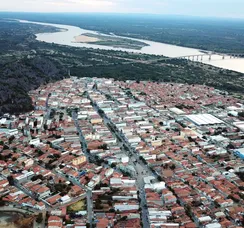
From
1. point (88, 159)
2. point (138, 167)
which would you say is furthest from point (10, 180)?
point (138, 167)

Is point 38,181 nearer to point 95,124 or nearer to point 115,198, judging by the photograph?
point 115,198

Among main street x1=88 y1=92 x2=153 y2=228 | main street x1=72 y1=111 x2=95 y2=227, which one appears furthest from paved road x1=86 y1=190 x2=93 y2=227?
main street x1=88 y1=92 x2=153 y2=228

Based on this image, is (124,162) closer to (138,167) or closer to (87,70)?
(138,167)

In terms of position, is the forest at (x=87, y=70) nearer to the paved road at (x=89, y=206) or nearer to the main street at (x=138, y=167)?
the main street at (x=138, y=167)

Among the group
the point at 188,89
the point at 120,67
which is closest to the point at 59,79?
the point at 120,67

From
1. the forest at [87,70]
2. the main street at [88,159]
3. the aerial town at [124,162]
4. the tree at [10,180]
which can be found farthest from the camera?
the forest at [87,70]

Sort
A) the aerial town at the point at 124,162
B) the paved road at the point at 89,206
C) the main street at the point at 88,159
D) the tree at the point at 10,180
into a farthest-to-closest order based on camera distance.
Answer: the tree at the point at 10,180, the aerial town at the point at 124,162, the main street at the point at 88,159, the paved road at the point at 89,206

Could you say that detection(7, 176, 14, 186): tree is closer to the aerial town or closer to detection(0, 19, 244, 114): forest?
the aerial town

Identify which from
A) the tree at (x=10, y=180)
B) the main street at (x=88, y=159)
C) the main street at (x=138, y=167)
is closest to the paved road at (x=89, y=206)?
the main street at (x=88, y=159)
